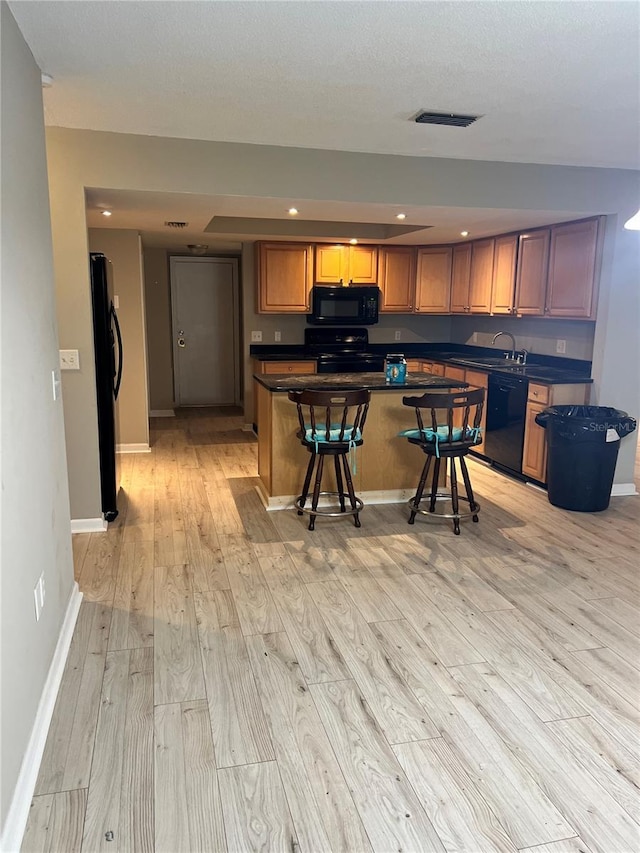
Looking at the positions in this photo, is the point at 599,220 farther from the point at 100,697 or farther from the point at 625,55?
the point at 100,697

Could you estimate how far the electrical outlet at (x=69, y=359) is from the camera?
3.64 m

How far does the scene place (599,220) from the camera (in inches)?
177

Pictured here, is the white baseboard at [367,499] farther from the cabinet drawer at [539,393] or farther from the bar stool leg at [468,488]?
the cabinet drawer at [539,393]

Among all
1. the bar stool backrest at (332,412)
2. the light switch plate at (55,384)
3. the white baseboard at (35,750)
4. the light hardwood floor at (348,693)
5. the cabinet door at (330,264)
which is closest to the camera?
the white baseboard at (35,750)

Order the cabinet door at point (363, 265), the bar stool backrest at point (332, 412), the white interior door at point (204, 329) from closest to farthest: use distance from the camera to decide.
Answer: the bar stool backrest at point (332, 412) < the cabinet door at point (363, 265) < the white interior door at point (204, 329)

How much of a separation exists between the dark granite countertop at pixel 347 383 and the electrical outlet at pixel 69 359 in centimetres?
124

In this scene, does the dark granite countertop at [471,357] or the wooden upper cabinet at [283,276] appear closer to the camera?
the dark granite countertop at [471,357]

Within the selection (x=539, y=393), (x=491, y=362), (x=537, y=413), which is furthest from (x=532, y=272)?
(x=537, y=413)

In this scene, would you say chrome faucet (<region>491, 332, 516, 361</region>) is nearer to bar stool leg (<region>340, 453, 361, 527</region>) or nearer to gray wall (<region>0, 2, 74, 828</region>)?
bar stool leg (<region>340, 453, 361, 527</region>)

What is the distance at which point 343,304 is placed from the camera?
22.2 ft

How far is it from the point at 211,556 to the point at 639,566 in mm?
2474

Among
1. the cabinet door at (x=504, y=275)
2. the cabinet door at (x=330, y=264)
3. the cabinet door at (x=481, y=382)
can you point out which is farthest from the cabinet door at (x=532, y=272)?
the cabinet door at (x=330, y=264)

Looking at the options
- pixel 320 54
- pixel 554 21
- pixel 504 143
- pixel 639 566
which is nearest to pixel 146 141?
pixel 320 54

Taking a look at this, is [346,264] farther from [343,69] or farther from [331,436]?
[343,69]
